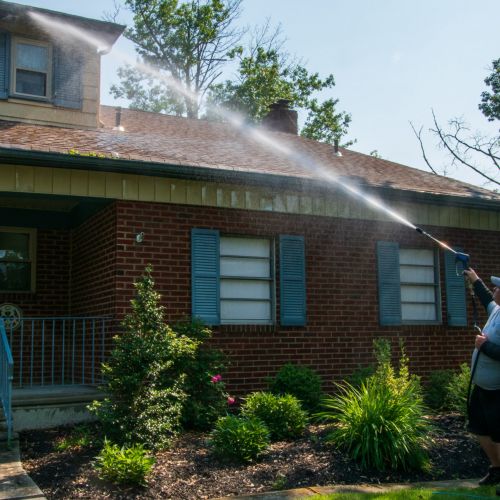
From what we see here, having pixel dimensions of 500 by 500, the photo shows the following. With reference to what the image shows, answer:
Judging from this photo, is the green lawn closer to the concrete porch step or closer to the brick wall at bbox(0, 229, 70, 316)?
the concrete porch step

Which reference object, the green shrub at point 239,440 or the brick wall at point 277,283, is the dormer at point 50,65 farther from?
the green shrub at point 239,440

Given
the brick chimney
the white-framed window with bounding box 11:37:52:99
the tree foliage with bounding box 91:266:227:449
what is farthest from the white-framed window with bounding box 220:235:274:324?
the brick chimney

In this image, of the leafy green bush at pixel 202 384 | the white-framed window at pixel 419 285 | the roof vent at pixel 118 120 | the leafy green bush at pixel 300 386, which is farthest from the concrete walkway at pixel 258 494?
the roof vent at pixel 118 120

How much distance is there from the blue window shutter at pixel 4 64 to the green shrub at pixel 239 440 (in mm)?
6840

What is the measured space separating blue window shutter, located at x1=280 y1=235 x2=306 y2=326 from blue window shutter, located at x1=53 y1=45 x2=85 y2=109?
168 inches

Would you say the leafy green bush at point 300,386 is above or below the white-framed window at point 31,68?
below

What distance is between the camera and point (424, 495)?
226 inches

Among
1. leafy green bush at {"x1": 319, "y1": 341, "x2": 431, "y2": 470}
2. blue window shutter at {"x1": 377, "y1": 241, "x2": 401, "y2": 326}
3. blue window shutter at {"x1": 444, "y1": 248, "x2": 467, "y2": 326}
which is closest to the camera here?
leafy green bush at {"x1": 319, "y1": 341, "x2": 431, "y2": 470}

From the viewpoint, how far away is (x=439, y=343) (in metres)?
11.5

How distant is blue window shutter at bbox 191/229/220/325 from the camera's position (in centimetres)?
949

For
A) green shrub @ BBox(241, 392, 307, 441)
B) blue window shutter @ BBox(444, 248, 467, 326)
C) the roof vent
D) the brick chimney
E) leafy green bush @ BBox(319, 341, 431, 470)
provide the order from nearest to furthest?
leafy green bush @ BBox(319, 341, 431, 470), green shrub @ BBox(241, 392, 307, 441), blue window shutter @ BBox(444, 248, 467, 326), the roof vent, the brick chimney

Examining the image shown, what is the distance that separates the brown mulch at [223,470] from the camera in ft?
19.3

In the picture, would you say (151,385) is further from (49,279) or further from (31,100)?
(31,100)

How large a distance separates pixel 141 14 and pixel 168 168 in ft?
75.9
